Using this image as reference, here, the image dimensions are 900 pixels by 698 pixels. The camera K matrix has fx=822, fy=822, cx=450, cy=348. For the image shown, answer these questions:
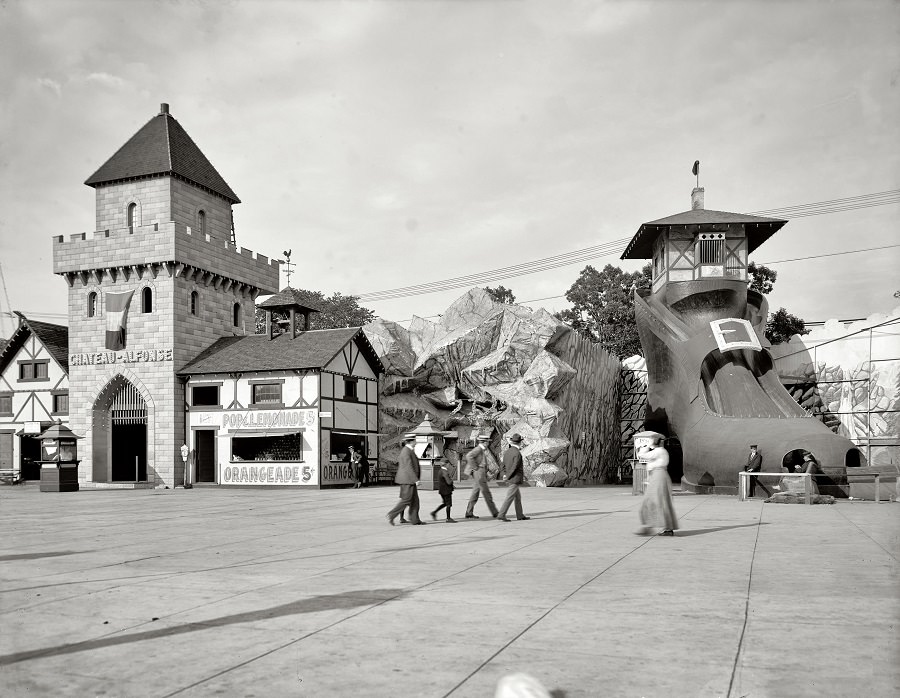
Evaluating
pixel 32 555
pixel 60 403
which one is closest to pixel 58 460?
pixel 60 403

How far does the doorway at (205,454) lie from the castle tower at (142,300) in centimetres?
70

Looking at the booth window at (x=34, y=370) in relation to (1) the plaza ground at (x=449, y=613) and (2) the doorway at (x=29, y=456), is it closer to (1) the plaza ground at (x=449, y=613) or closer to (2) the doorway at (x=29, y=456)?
(2) the doorway at (x=29, y=456)

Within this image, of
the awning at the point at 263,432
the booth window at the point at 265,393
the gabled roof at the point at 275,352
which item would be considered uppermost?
the gabled roof at the point at 275,352

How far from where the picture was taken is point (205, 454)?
3584cm

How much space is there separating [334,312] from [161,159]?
33.3m

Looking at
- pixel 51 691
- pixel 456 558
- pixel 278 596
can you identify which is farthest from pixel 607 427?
pixel 51 691

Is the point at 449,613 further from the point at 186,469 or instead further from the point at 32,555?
the point at 186,469

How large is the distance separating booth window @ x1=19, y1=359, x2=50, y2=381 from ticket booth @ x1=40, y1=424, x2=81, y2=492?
666 inches

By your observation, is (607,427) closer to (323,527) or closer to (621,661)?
(323,527)

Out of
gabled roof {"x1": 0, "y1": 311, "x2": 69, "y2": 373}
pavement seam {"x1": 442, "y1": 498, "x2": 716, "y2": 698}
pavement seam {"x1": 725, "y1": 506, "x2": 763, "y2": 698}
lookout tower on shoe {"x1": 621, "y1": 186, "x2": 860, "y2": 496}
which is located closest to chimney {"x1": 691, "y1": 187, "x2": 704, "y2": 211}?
lookout tower on shoe {"x1": 621, "y1": 186, "x2": 860, "y2": 496}

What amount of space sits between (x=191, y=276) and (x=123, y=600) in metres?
30.8

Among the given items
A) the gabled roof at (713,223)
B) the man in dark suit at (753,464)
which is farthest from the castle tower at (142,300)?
the man in dark suit at (753,464)

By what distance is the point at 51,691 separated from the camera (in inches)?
183

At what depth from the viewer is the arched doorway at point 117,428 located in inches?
1439
